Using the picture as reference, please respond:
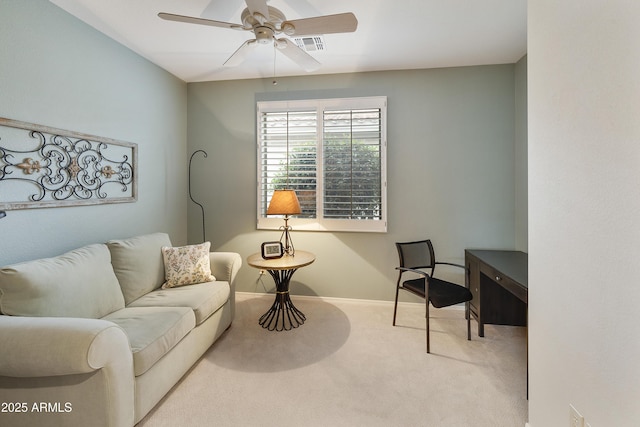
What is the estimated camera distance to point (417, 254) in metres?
3.01

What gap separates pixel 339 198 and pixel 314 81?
146 centimetres

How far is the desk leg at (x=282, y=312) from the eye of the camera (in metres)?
2.77

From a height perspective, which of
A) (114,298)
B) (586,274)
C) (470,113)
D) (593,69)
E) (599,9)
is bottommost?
(114,298)

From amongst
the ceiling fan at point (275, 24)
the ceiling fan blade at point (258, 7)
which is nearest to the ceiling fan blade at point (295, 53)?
the ceiling fan at point (275, 24)

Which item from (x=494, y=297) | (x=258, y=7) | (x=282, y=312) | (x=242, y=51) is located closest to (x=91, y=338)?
(x=282, y=312)

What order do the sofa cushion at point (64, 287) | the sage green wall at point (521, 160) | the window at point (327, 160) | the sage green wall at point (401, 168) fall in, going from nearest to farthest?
the sofa cushion at point (64, 287)
the sage green wall at point (521, 160)
the sage green wall at point (401, 168)
the window at point (327, 160)

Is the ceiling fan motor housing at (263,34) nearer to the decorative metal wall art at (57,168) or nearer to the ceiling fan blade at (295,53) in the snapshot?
the ceiling fan blade at (295,53)

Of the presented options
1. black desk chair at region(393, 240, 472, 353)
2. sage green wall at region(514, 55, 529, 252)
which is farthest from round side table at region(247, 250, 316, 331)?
sage green wall at region(514, 55, 529, 252)

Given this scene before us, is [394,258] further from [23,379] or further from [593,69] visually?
[23,379]

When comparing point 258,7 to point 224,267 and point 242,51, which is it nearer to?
point 242,51

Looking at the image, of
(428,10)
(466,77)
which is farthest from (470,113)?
(428,10)

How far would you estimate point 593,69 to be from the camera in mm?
1068

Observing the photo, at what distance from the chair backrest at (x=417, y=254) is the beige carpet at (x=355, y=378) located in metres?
0.59

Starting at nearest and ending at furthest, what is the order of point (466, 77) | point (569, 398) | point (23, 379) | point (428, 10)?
point (569, 398) < point (23, 379) < point (428, 10) < point (466, 77)
